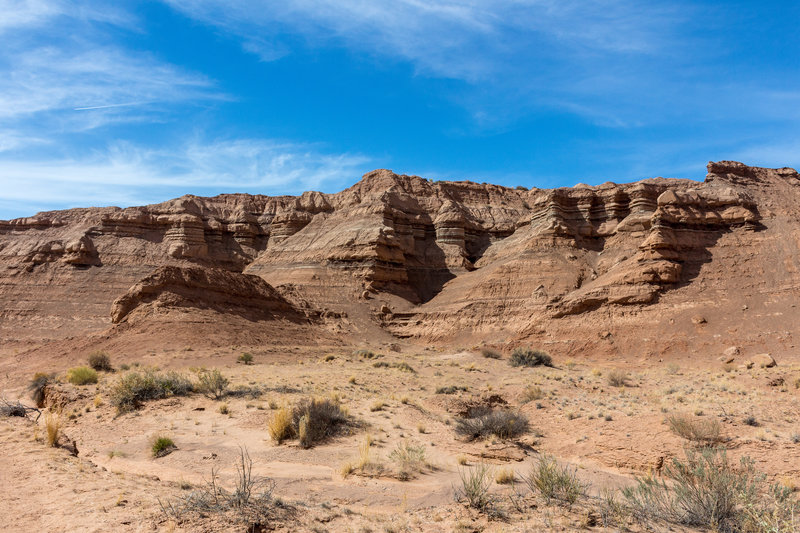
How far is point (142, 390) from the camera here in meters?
16.7

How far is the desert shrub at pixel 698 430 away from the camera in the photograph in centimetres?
1125

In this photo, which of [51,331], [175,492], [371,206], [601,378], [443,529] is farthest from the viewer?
[371,206]

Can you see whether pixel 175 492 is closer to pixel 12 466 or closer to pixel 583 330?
pixel 12 466

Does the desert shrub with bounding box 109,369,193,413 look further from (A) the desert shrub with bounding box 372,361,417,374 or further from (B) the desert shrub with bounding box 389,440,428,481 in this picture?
(A) the desert shrub with bounding box 372,361,417,374

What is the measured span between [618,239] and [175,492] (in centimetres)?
5118

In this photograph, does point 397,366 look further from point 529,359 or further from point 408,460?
point 408,460

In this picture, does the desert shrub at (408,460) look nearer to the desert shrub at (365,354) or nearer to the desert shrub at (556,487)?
the desert shrub at (556,487)

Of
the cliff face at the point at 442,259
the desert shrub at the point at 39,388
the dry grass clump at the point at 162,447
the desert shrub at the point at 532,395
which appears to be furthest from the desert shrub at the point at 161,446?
the cliff face at the point at 442,259

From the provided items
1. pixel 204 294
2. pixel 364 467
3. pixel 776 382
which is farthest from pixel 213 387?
pixel 204 294

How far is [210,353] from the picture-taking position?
1185 inches

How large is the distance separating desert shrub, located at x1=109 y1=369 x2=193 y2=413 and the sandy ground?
0.45 m

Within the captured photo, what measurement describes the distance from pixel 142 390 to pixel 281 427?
23.4ft

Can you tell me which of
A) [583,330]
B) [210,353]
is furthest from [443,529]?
[583,330]

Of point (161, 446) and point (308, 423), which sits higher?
point (308, 423)
